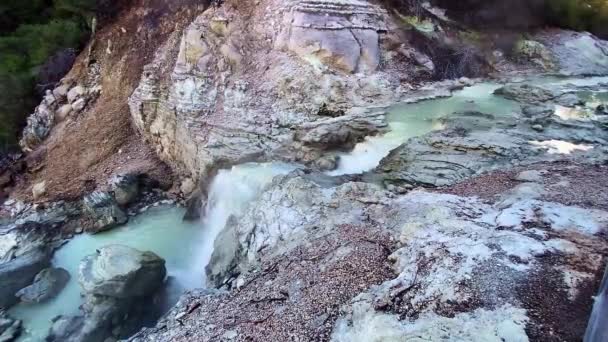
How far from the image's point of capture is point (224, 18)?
1449 cm

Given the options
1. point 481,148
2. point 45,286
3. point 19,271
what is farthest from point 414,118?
point 19,271

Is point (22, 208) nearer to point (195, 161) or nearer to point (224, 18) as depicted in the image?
point (195, 161)

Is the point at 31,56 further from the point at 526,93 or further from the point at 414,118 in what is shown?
the point at 526,93

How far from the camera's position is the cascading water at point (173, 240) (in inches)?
394

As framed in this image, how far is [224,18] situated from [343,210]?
845 cm

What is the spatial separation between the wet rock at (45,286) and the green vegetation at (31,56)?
750 cm

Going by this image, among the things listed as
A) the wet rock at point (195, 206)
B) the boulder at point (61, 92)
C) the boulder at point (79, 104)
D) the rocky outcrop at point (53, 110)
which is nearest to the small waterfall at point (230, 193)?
the wet rock at point (195, 206)

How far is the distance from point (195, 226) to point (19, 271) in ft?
13.5

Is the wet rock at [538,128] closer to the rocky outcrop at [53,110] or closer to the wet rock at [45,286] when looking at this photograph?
the wet rock at [45,286]

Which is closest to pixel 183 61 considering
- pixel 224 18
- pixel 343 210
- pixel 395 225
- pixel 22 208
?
pixel 224 18

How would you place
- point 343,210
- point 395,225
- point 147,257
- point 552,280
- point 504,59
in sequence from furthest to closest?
1. point 504,59
2. point 147,257
3. point 343,210
4. point 395,225
5. point 552,280

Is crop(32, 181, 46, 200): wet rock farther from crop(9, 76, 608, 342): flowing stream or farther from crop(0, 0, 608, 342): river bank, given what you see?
crop(9, 76, 608, 342): flowing stream

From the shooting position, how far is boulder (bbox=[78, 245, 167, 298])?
9273 millimetres

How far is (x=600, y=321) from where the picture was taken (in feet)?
15.5
